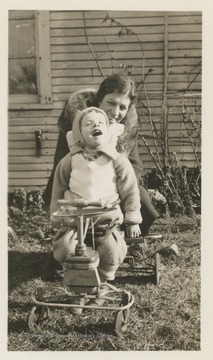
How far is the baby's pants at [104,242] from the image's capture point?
1.15 meters

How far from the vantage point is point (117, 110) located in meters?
1.29

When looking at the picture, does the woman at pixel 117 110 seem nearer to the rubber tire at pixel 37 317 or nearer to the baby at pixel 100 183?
the baby at pixel 100 183

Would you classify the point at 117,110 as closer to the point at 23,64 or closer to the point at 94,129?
the point at 94,129

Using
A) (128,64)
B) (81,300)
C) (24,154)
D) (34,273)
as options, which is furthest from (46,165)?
(81,300)

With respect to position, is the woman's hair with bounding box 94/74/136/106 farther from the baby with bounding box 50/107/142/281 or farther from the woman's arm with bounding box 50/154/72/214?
the woman's arm with bounding box 50/154/72/214

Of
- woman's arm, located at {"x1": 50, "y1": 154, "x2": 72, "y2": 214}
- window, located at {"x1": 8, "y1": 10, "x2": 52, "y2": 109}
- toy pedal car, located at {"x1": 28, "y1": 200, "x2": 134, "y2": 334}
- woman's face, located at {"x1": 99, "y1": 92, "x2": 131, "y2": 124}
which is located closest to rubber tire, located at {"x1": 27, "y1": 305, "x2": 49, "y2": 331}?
toy pedal car, located at {"x1": 28, "y1": 200, "x2": 134, "y2": 334}

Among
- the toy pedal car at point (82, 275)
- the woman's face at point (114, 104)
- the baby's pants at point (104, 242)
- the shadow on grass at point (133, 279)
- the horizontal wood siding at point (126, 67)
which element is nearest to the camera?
the toy pedal car at point (82, 275)

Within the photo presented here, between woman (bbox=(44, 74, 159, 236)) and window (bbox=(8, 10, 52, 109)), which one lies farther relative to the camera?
window (bbox=(8, 10, 52, 109))

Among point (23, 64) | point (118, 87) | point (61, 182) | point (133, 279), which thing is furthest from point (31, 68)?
point (133, 279)

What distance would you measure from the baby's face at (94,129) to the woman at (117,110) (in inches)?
5.2

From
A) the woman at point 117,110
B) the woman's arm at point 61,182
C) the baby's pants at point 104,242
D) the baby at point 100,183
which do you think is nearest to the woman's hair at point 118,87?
the woman at point 117,110

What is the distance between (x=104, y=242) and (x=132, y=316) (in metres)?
0.22

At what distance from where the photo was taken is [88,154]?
3.88ft

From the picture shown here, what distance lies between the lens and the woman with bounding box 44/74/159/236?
1292mm
